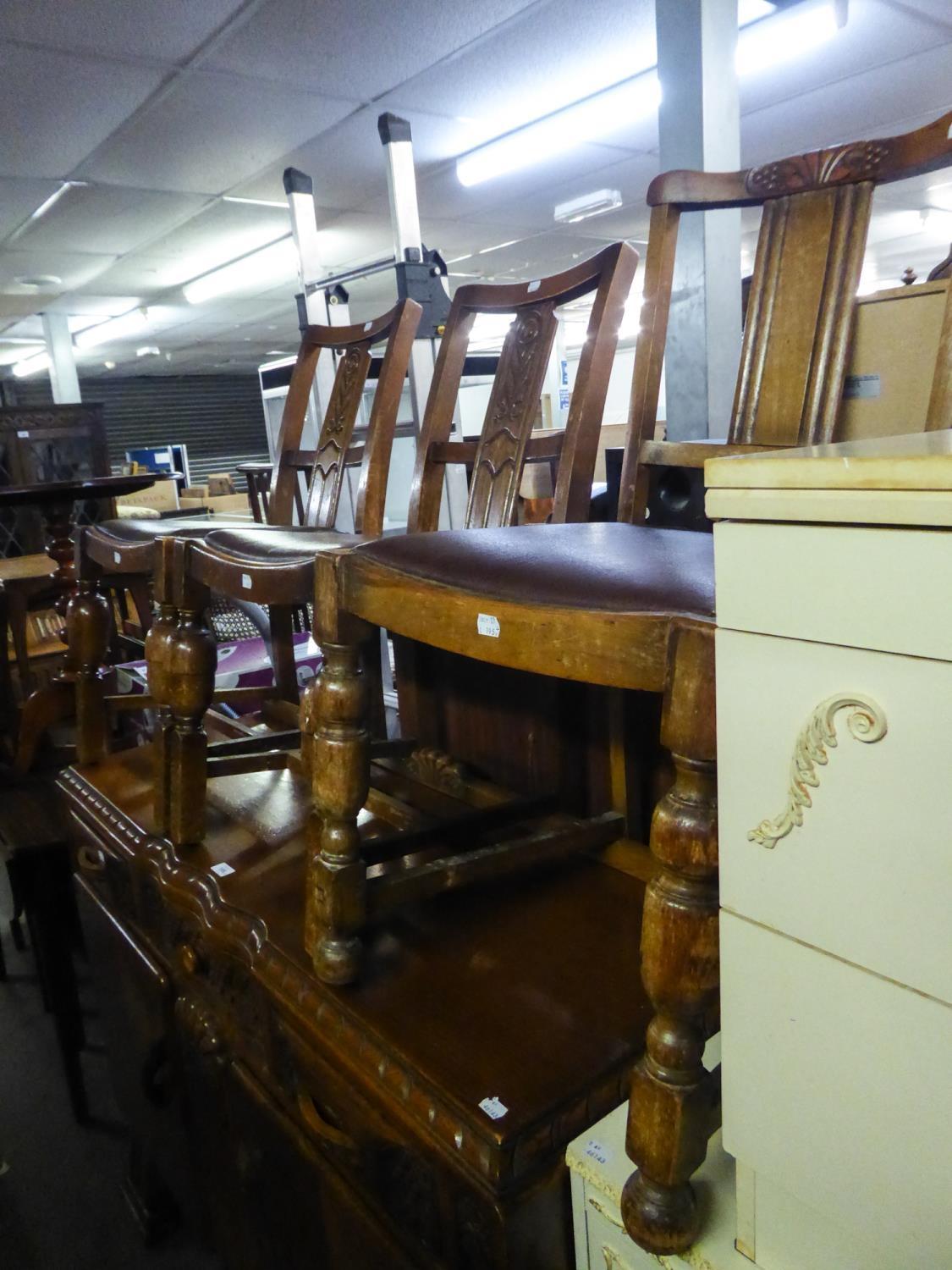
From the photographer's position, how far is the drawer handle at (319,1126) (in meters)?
0.79

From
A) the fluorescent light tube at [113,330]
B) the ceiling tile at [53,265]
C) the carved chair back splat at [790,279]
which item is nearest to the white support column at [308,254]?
the carved chair back splat at [790,279]

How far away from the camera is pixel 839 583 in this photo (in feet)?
1.25

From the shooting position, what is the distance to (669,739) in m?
0.50

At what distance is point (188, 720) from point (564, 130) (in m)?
3.45

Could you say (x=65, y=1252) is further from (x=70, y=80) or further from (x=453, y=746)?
(x=70, y=80)

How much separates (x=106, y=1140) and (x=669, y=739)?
1.47 m

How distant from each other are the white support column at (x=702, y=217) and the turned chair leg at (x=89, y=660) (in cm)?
118

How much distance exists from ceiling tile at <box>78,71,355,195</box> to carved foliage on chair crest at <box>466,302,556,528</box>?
2.38 metres

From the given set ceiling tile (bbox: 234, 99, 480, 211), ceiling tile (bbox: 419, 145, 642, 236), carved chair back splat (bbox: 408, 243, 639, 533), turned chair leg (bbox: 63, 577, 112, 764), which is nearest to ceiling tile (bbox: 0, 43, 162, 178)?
ceiling tile (bbox: 234, 99, 480, 211)

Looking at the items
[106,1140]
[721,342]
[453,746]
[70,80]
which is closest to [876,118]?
[721,342]

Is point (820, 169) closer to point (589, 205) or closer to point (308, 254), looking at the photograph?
point (308, 254)

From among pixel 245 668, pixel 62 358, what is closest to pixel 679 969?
pixel 245 668

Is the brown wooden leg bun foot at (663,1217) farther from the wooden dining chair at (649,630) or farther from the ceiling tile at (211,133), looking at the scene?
the ceiling tile at (211,133)

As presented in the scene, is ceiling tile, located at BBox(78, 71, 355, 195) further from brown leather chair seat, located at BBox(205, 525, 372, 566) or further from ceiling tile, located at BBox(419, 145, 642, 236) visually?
brown leather chair seat, located at BBox(205, 525, 372, 566)
